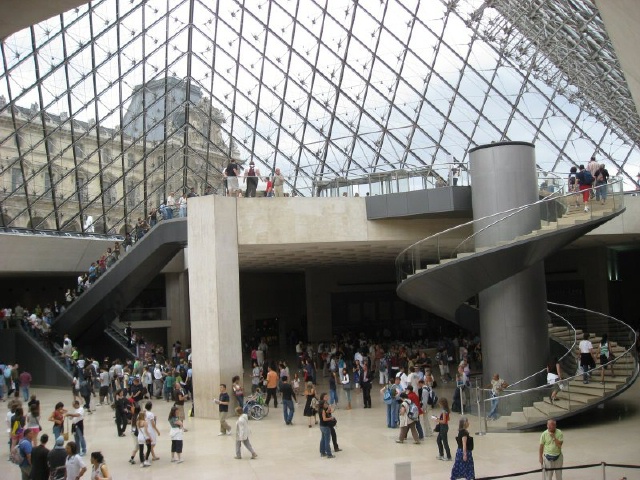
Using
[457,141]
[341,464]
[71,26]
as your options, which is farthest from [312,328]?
[341,464]

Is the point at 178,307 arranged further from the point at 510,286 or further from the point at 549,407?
the point at 549,407

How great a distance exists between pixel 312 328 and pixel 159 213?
43.2ft

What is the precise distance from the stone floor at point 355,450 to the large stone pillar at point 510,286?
1786mm

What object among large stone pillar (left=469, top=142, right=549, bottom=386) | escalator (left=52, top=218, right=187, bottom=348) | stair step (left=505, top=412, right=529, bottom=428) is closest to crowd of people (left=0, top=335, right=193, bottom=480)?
escalator (left=52, top=218, right=187, bottom=348)

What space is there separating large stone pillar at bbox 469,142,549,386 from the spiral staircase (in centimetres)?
9

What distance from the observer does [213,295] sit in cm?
1791

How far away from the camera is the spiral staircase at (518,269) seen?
14117mm

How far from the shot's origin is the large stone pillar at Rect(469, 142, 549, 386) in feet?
53.2

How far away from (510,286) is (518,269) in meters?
0.76

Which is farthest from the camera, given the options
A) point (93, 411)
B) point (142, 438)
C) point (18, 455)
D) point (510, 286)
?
point (93, 411)

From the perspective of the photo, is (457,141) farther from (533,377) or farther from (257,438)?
(257,438)

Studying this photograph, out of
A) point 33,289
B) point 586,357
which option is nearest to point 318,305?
point 33,289

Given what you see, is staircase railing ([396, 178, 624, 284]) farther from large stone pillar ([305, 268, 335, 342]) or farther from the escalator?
large stone pillar ([305, 268, 335, 342])

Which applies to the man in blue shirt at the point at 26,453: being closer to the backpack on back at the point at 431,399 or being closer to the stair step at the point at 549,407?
the backpack on back at the point at 431,399
